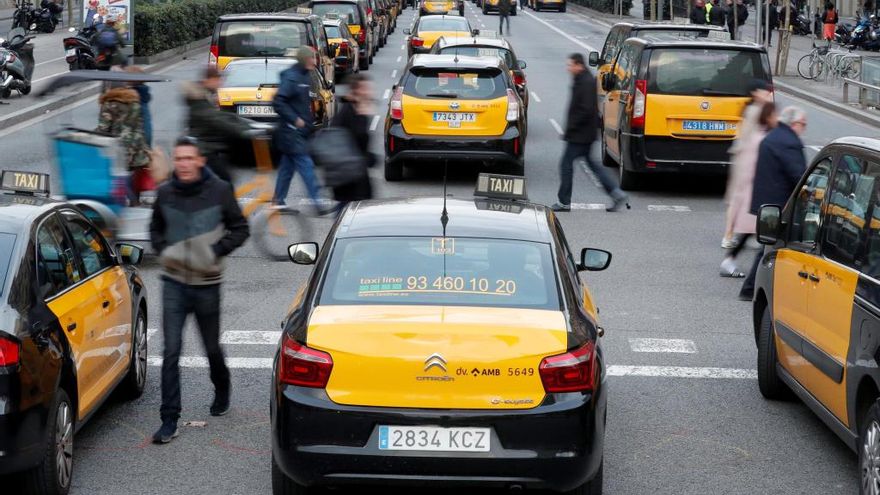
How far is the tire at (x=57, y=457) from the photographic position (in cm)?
629

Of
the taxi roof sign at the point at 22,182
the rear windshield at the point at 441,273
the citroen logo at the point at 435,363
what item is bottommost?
the taxi roof sign at the point at 22,182

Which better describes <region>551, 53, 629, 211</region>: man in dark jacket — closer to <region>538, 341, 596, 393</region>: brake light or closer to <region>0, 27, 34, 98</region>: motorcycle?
<region>538, 341, 596, 393</region>: brake light

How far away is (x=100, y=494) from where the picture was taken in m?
6.80

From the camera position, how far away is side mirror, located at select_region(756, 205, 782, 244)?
8477 millimetres

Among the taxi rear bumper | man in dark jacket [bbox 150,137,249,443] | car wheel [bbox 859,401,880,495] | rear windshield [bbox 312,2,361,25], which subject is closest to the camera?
the taxi rear bumper

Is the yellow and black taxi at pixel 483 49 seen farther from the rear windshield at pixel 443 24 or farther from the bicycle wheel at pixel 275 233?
the rear windshield at pixel 443 24

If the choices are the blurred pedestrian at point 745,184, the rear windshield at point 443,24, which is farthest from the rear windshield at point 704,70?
the rear windshield at point 443,24

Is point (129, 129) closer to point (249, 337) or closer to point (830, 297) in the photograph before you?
point (249, 337)

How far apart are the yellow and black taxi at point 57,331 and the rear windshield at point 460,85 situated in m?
9.18

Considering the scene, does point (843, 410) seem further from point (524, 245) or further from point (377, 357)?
point (377, 357)

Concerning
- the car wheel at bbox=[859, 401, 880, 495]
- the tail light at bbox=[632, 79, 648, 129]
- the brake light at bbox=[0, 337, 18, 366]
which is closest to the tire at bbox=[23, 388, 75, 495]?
the brake light at bbox=[0, 337, 18, 366]

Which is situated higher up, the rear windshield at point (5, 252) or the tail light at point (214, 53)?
the rear windshield at point (5, 252)

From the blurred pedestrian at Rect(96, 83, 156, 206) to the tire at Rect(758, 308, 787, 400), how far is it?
643 cm

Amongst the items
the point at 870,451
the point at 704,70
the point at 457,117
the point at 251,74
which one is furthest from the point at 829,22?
the point at 870,451
